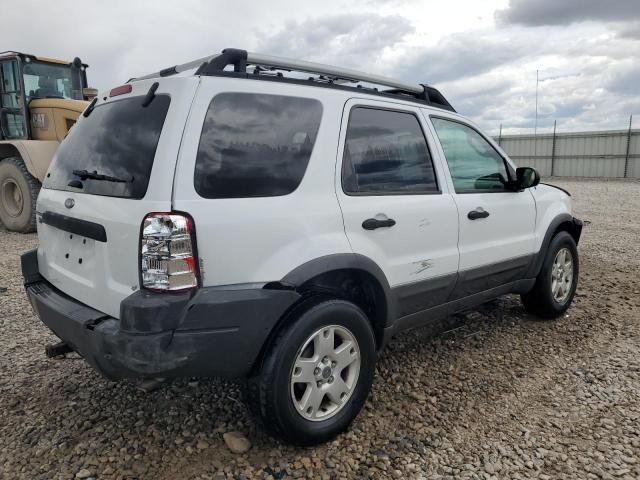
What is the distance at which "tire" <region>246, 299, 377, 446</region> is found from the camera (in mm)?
Answer: 2307

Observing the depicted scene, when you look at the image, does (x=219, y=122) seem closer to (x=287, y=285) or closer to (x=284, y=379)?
(x=287, y=285)

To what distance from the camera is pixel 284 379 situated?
231 cm

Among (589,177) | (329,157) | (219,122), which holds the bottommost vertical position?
(589,177)

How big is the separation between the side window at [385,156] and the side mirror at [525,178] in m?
0.97

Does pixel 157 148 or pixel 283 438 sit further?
pixel 283 438

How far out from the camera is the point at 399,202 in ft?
9.43

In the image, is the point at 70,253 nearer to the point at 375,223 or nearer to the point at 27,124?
the point at 375,223

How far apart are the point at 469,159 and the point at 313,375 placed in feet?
6.52

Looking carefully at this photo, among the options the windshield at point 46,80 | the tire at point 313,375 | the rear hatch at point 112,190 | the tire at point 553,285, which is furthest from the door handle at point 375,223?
the windshield at point 46,80

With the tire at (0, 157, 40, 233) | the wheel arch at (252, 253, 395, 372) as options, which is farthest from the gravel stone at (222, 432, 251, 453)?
the tire at (0, 157, 40, 233)

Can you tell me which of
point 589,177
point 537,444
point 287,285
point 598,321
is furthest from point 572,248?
point 589,177

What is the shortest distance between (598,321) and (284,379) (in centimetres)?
330

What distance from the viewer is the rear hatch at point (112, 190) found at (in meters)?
2.13

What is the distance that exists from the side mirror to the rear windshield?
8.77 feet
